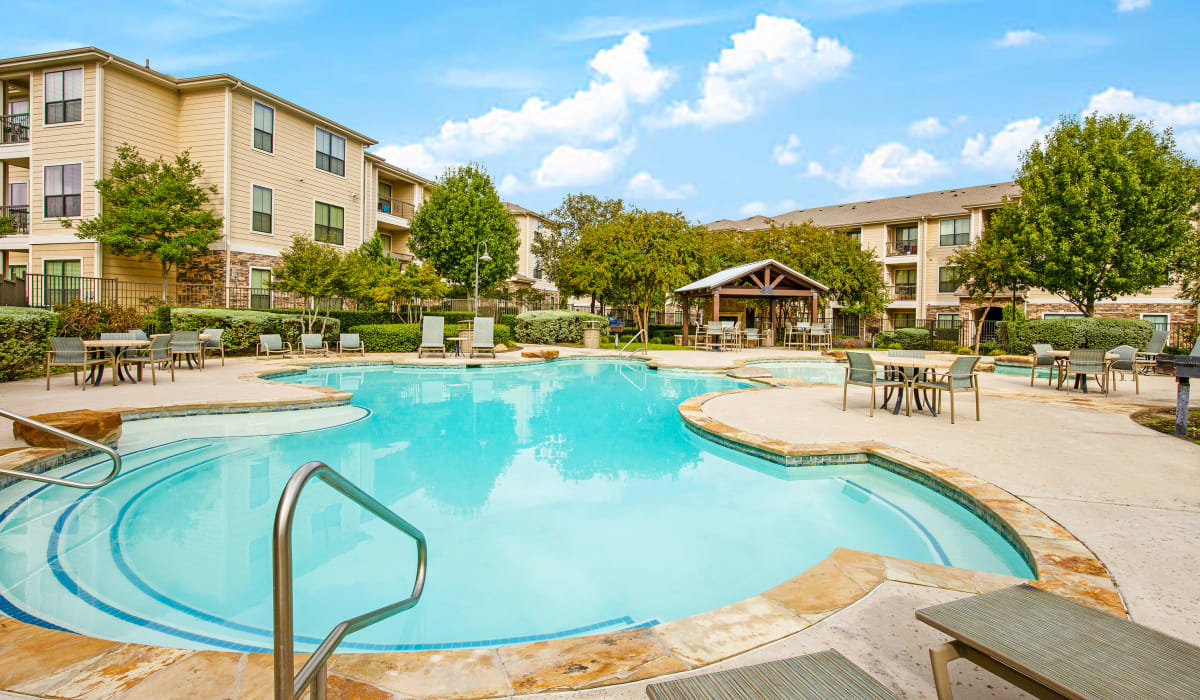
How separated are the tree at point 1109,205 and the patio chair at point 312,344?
2462cm

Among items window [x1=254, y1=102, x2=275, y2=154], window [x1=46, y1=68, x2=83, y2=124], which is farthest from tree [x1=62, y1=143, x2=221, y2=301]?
window [x1=254, y1=102, x2=275, y2=154]

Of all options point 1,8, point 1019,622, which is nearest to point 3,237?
point 1,8

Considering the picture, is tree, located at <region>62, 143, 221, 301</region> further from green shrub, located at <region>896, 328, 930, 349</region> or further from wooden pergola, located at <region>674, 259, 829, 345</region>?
green shrub, located at <region>896, 328, 930, 349</region>

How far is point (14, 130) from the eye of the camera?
17891mm

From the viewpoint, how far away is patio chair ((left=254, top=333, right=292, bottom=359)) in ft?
48.1

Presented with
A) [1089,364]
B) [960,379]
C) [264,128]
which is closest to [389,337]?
[264,128]

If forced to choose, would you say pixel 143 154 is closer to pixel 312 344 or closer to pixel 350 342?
A: pixel 312 344

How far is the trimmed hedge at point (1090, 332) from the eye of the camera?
1919 cm

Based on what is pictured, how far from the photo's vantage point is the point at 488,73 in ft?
52.6

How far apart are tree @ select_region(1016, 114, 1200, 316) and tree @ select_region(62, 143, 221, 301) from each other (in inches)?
1120

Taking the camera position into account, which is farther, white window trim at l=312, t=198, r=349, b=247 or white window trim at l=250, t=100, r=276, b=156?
white window trim at l=312, t=198, r=349, b=247

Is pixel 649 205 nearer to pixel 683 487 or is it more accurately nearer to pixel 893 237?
pixel 893 237

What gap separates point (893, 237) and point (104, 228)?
120 feet

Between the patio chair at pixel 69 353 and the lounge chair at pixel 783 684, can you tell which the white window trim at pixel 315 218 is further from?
the lounge chair at pixel 783 684
